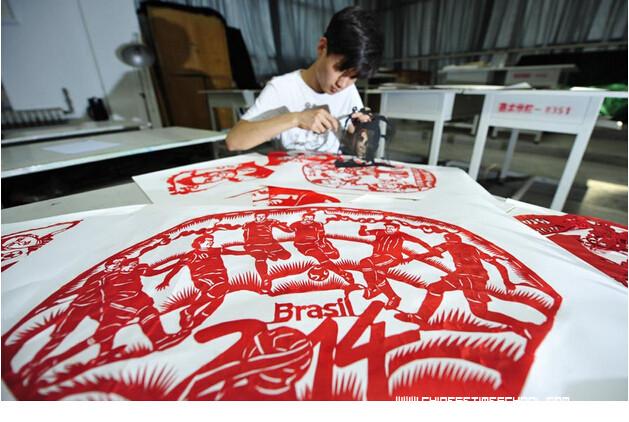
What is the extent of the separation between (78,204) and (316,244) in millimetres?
615

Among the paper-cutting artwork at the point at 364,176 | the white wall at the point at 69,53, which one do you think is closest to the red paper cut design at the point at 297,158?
the paper-cutting artwork at the point at 364,176

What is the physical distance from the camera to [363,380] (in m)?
0.28

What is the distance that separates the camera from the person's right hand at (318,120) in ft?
2.95

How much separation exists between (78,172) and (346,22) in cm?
125

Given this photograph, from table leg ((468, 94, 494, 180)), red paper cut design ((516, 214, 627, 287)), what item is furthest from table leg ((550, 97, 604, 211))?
red paper cut design ((516, 214, 627, 287))

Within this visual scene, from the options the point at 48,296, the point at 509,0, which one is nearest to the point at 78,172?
the point at 48,296

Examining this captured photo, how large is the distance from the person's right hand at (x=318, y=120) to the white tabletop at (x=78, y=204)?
54cm

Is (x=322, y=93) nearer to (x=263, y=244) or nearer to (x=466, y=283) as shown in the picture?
(x=263, y=244)

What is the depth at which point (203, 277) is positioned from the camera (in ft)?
1.34

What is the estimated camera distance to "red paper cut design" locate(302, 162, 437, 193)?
0.76m

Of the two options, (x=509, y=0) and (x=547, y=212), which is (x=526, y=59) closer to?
(x=509, y=0)

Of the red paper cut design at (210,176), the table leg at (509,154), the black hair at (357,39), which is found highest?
the black hair at (357,39)

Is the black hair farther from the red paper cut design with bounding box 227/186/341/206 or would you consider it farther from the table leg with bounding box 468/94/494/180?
the table leg with bounding box 468/94/494/180

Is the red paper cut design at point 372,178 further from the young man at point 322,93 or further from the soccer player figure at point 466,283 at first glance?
the soccer player figure at point 466,283
